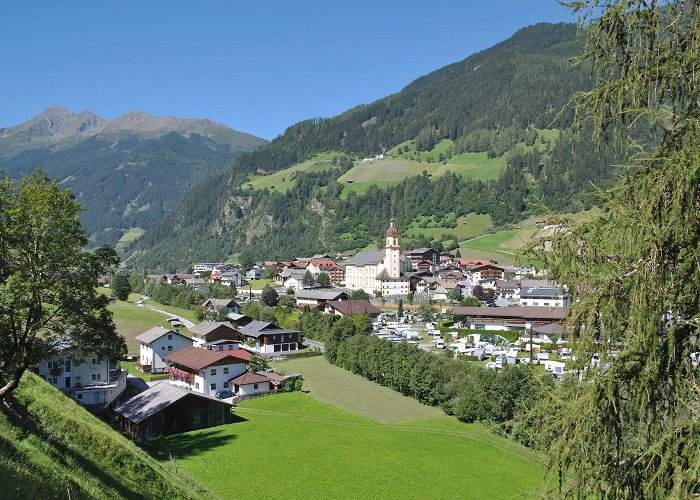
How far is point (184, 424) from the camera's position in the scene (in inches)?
1238

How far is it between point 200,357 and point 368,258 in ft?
233

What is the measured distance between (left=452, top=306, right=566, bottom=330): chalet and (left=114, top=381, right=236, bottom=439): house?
132 ft

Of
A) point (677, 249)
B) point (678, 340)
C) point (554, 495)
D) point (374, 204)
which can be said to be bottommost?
point (554, 495)

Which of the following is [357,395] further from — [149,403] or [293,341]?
[293,341]

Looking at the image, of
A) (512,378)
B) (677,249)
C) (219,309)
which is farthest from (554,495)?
(219,309)

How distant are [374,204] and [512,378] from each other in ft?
497

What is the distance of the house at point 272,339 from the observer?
5491cm

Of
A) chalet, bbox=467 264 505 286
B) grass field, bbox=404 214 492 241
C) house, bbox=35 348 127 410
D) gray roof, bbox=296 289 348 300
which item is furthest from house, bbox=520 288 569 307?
grass field, bbox=404 214 492 241

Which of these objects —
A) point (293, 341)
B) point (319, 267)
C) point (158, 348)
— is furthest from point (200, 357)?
point (319, 267)

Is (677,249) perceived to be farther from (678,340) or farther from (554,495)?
(554,495)

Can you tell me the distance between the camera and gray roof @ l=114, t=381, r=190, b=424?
99.0ft

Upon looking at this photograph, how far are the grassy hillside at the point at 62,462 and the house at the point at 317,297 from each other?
61151 millimetres

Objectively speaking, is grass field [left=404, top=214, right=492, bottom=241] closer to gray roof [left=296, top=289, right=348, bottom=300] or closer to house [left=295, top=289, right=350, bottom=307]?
gray roof [left=296, top=289, right=348, bottom=300]

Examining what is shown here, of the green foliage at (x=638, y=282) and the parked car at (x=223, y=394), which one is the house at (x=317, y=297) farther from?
the green foliage at (x=638, y=282)
